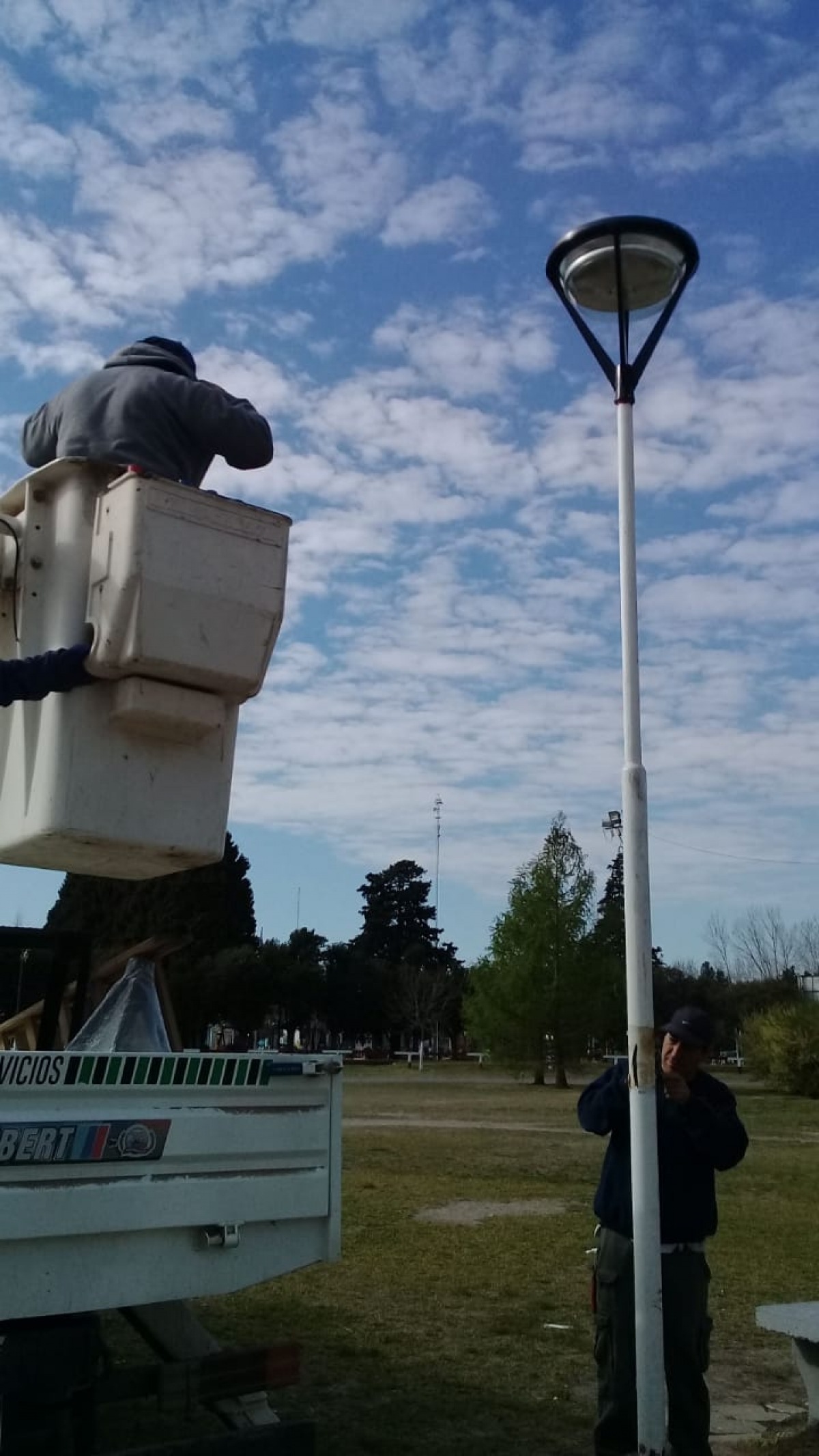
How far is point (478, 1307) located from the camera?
802 centimetres

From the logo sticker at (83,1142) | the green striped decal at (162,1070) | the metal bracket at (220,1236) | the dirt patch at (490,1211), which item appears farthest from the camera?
the dirt patch at (490,1211)

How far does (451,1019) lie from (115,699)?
233 ft

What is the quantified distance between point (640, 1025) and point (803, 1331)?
2.00 metres

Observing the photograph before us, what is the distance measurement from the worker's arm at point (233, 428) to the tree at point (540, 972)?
108ft

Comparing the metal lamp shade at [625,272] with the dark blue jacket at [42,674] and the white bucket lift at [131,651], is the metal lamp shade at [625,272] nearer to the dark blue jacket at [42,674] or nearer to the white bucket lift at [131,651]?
the white bucket lift at [131,651]

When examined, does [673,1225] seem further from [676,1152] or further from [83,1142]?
[83,1142]

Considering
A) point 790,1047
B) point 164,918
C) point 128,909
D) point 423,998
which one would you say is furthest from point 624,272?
point 423,998

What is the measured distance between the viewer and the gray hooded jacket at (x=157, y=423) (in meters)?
4.13

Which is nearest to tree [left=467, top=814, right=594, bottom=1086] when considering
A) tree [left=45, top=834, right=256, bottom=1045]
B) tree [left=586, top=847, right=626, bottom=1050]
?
tree [left=586, top=847, right=626, bottom=1050]

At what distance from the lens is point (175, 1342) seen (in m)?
3.88

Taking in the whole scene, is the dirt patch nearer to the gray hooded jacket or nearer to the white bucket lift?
the white bucket lift

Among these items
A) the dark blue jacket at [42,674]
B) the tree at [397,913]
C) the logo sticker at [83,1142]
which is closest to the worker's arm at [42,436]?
the dark blue jacket at [42,674]

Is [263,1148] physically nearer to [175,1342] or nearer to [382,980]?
[175,1342]

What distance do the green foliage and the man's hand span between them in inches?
1210
